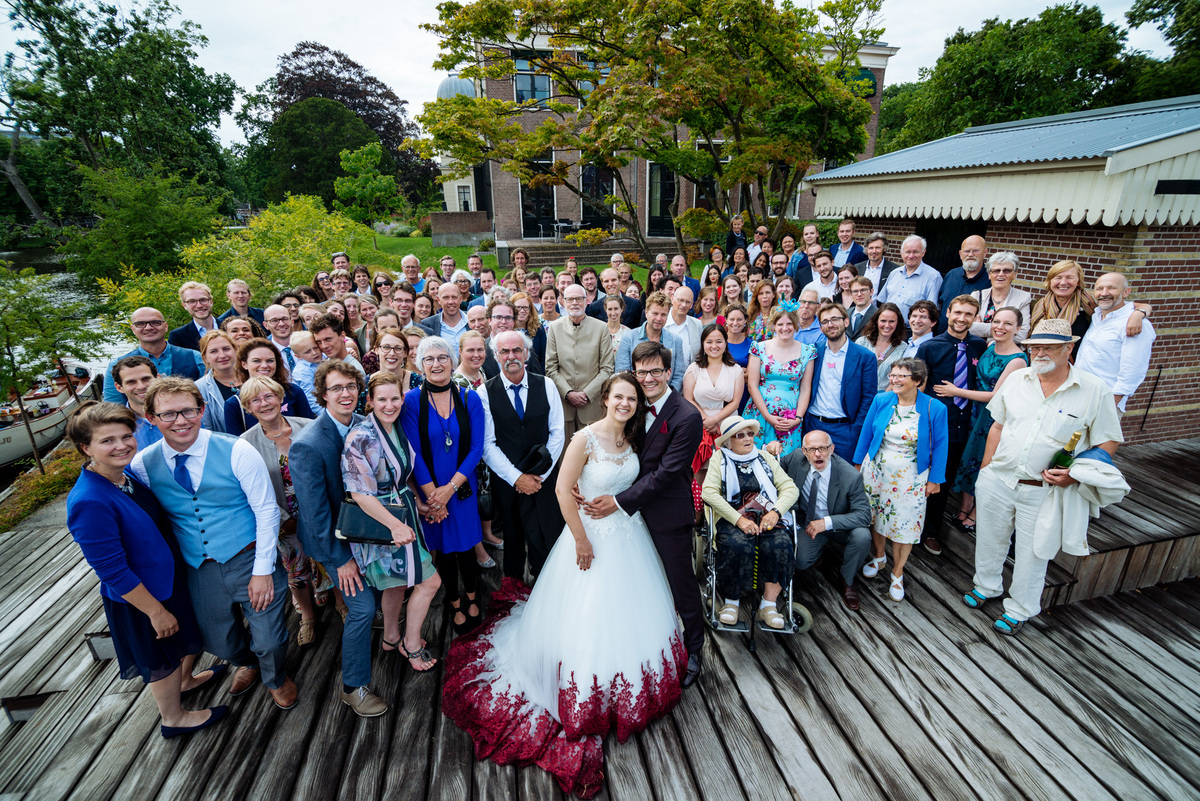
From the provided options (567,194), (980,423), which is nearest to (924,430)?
(980,423)

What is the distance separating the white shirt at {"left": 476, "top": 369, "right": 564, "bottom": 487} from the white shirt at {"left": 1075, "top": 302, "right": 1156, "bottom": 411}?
4.43m

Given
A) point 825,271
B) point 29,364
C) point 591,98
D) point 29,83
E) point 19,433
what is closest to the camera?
point 825,271

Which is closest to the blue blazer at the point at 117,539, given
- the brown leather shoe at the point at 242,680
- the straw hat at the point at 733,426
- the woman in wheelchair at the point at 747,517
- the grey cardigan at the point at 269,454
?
the grey cardigan at the point at 269,454

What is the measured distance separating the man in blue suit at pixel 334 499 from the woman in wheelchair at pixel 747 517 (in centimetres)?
228

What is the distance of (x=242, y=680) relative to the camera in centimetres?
328

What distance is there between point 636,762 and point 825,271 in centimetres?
597

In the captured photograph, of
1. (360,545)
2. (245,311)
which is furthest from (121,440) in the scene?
(245,311)

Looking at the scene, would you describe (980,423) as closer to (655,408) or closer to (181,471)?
(655,408)

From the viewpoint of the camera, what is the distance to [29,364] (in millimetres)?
7324

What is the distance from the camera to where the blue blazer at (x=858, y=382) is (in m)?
4.25

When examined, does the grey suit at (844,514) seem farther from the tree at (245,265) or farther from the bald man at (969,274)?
the tree at (245,265)

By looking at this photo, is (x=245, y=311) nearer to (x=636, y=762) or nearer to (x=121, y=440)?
(x=121, y=440)

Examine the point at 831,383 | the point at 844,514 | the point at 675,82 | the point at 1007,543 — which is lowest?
the point at 1007,543

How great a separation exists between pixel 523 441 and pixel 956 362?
3.59 meters
